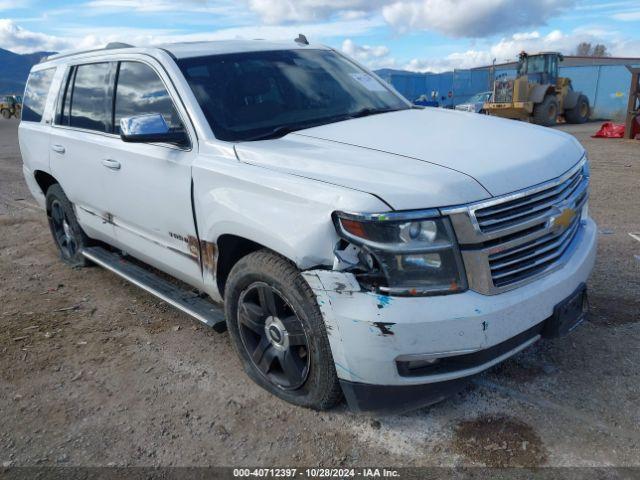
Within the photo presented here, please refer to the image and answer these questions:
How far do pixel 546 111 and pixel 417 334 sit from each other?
22.4m

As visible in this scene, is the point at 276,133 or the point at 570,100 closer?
the point at 276,133

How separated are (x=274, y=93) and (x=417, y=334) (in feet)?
6.31

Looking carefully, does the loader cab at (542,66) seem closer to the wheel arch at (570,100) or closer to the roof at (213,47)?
the wheel arch at (570,100)

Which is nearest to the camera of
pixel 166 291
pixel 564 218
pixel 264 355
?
pixel 564 218

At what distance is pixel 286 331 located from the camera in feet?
9.08

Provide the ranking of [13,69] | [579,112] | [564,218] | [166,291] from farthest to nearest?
[13,69], [579,112], [166,291], [564,218]

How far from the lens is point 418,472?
2416 mm

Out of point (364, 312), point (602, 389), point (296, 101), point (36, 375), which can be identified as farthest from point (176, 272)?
point (602, 389)

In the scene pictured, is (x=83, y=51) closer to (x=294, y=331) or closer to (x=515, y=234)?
(x=294, y=331)

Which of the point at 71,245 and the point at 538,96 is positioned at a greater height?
the point at 71,245

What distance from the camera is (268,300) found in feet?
9.25

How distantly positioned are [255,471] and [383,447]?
2.00 ft

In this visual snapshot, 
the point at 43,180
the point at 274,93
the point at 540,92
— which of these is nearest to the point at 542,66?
the point at 540,92

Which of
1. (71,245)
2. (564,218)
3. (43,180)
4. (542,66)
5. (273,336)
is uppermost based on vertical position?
(564,218)
